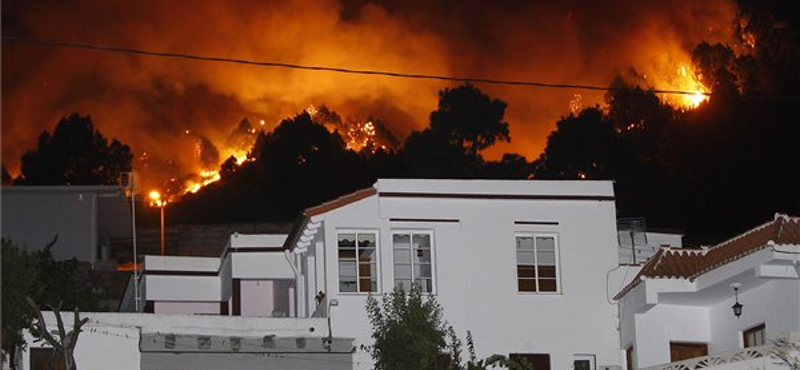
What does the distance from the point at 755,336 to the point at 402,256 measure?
26.6 ft

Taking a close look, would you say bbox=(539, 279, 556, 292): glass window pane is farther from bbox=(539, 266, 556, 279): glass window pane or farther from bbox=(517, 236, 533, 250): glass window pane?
bbox=(517, 236, 533, 250): glass window pane

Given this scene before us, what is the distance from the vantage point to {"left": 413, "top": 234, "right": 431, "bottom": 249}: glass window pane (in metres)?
34.5

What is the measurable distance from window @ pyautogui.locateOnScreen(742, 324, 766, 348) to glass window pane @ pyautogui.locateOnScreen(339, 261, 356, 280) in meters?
8.55

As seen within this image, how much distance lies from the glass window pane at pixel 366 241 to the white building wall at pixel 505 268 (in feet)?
0.61

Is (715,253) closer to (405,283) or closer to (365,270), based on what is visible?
(405,283)

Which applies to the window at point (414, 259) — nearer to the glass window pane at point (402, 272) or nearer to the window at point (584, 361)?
the glass window pane at point (402, 272)

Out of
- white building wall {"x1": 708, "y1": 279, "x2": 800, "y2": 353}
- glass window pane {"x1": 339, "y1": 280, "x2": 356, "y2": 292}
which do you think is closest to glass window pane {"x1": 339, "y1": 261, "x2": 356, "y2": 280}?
glass window pane {"x1": 339, "y1": 280, "x2": 356, "y2": 292}

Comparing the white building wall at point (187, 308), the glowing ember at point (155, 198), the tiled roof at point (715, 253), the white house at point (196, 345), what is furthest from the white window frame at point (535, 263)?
the glowing ember at point (155, 198)

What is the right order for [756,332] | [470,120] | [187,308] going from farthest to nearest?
1. [470,120]
2. [187,308]
3. [756,332]

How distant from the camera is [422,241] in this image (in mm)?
34562

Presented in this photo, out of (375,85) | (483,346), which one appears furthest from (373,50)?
(483,346)

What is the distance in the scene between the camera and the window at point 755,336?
99.6 feet

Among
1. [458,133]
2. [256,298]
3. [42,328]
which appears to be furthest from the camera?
[458,133]

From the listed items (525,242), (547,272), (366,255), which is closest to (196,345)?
(366,255)
